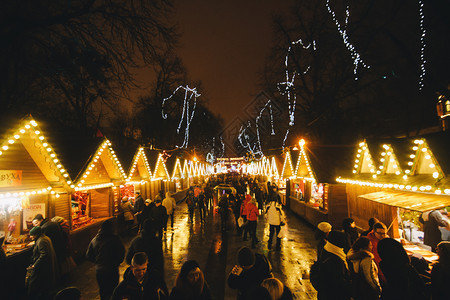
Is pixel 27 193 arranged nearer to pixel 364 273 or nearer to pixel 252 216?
pixel 252 216

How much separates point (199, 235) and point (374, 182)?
6.96m

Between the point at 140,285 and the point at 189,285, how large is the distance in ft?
2.59

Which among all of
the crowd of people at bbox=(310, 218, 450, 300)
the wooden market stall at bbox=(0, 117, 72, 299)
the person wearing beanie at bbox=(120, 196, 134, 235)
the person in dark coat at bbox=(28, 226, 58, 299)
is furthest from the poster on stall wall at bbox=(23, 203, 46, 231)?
the crowd of people at bbox=(310, 218, 450, 300)

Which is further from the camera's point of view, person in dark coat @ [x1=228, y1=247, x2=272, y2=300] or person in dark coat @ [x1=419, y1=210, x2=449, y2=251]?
person in dark coat @ [x1=419, y1=210, x2=449, y2=251]

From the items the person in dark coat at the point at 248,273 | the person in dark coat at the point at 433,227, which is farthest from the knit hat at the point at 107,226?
the person in dark coat at the point at 433,227

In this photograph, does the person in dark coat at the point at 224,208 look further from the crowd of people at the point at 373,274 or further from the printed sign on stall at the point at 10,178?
the printed sign on stall at the point at 10,178

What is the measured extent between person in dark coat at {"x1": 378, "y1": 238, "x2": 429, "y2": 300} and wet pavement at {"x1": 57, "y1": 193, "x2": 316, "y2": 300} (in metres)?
1.97

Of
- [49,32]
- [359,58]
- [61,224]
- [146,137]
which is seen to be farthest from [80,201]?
[359,58]

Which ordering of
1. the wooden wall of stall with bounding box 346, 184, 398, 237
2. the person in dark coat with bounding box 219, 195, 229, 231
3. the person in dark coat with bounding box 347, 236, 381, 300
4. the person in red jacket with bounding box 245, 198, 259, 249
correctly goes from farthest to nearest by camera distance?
the person in dark coat with bounding box 219, 195, 229, 231 < the person in red jacket with bounding box 245, 198, 259, 249 < the wooden wall of stall with bounding box 346, 184, 398, 237 < the person in dark coat with bounding box 347, 236, 381, 300

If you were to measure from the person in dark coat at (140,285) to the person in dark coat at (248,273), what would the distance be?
95 cm

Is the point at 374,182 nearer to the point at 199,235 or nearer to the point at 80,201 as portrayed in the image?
the point at 199,235

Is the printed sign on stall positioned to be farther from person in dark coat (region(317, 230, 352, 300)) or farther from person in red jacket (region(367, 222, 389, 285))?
person in red jacket (region(367, 222, 389, 285))

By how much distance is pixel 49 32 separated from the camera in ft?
21.7

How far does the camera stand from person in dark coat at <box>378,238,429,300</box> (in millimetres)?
3633
